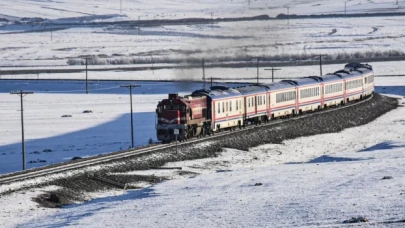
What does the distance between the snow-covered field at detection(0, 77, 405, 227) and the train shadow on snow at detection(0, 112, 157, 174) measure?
9.10 metres

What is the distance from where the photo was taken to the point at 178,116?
2331 inches

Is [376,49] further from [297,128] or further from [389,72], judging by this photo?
[297,128]

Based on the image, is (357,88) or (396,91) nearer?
(357,88)

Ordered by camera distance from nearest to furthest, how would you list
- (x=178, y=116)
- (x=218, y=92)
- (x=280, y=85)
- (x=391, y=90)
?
(x=178, y=116)
(x=218, y=92)
(x=280, y=85)
(x=391, y=90)

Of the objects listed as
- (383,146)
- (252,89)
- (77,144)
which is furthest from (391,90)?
(77,144)

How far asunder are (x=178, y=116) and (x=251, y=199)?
2016 cm

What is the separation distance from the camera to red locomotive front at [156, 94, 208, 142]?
5934 cm

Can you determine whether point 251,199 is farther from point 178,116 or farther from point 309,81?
point 309,81

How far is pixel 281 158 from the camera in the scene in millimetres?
62219

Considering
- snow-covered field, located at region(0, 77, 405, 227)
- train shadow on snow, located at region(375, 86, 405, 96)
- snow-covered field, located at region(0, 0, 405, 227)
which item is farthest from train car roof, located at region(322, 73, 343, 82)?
snow-covered field, located at region(0, 77, 405, 227)

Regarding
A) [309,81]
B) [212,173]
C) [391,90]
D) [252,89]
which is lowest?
[212,173]

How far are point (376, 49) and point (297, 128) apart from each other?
372ft

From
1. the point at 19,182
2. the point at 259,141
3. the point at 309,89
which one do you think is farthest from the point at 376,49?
the point at 19,182

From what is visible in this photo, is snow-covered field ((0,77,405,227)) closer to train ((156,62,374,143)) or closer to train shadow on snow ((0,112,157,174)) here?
train ((156,62,374,143))
